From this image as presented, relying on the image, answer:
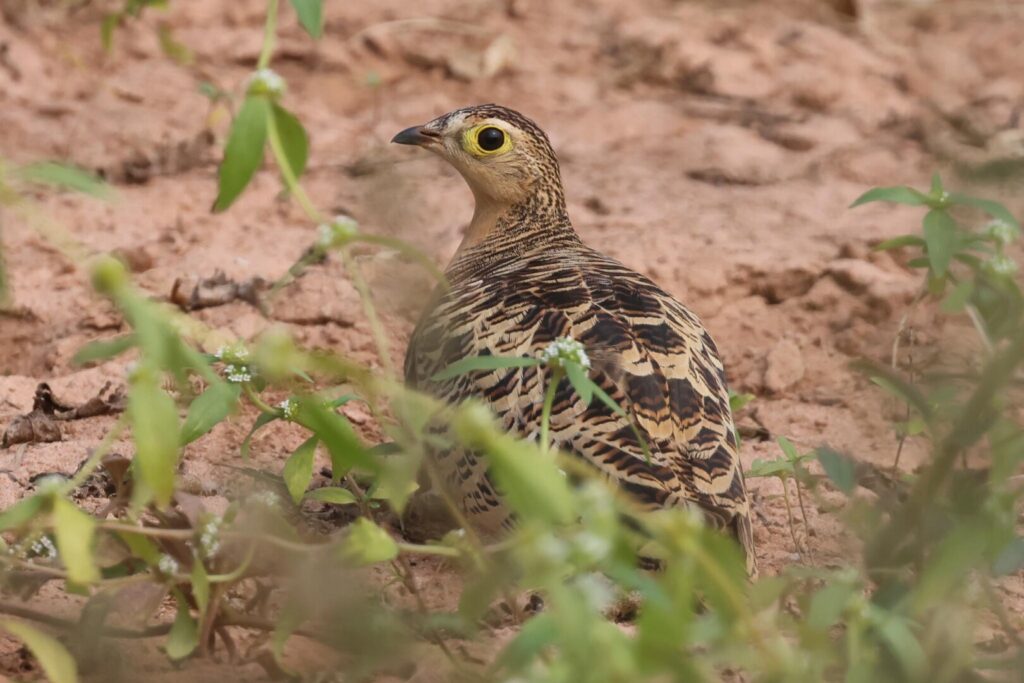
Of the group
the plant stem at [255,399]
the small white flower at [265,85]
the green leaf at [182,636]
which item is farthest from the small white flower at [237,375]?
the small white flower at [265,85]

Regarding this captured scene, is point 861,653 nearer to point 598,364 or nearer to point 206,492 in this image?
point 598,364

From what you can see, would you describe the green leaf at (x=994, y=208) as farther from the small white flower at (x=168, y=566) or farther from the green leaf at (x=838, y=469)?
the small white flower at (x=168, y=566)

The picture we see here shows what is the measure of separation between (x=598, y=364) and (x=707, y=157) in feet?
11.6

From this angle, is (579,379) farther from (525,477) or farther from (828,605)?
(525,477)

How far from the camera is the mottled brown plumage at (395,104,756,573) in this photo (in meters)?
3.44

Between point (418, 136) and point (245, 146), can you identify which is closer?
point (245, 146)

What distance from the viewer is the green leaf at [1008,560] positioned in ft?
9.39

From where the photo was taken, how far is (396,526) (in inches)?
162

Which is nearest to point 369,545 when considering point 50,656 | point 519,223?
point 50,656

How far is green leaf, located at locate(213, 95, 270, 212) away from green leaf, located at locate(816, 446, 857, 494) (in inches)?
51.7

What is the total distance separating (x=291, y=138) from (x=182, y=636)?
101 cm

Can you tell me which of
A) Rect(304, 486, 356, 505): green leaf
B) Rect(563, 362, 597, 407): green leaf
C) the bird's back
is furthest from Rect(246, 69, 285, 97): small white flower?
Rect(304, 486, 356, 505): green leaf

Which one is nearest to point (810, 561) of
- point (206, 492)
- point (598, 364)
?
point (598, 364)

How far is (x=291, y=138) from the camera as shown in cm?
250
